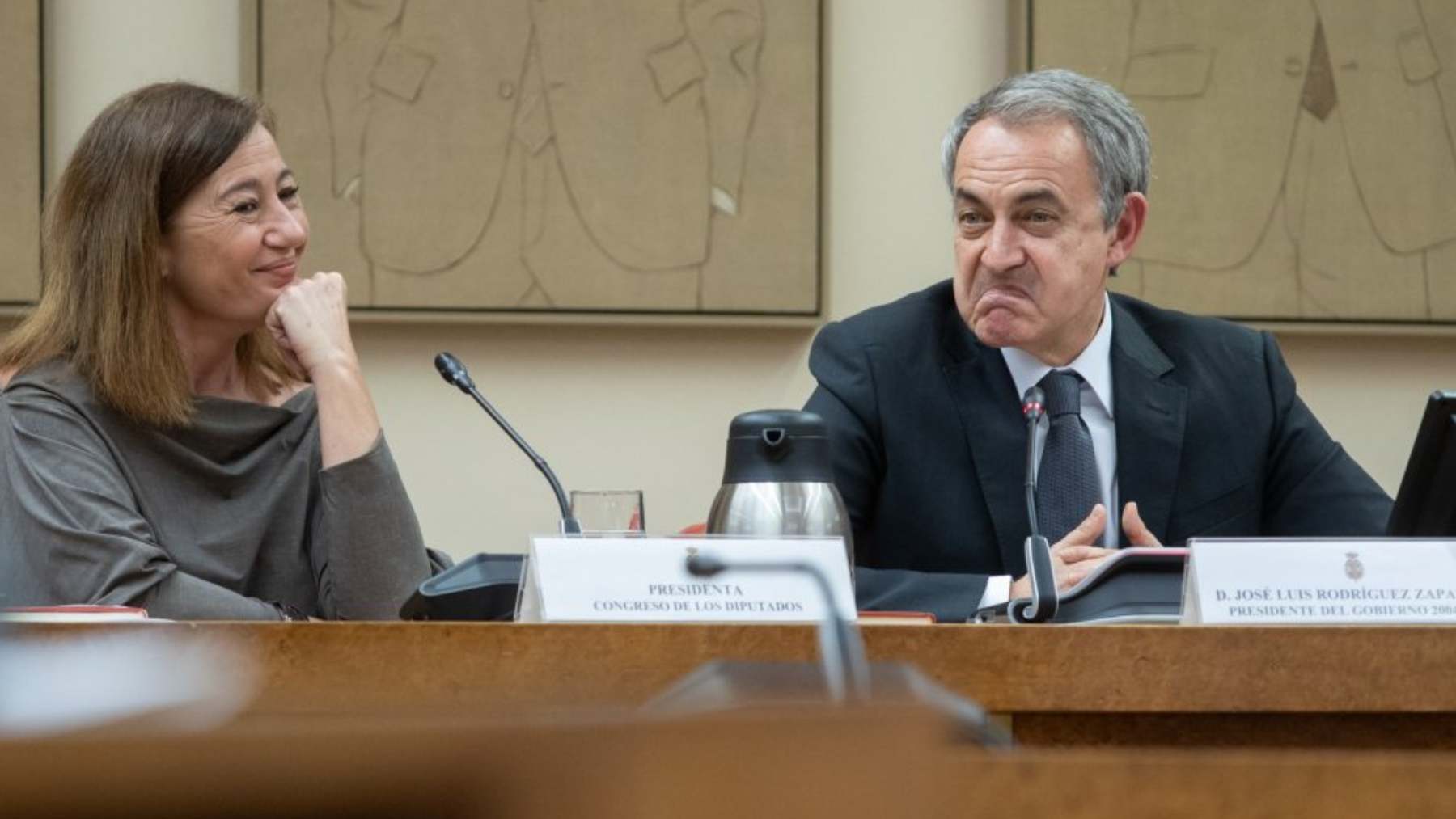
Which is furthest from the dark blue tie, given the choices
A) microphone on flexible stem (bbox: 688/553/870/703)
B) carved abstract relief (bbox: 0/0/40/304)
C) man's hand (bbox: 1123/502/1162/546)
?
carved abstract relief (bbox: 0/0/40/304)

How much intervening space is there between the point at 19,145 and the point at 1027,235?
182 cm

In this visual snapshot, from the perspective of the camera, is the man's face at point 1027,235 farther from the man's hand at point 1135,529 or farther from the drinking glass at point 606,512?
the drinking glass at point 606,512

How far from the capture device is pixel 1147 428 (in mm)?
2365

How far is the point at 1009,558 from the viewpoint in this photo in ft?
7.60

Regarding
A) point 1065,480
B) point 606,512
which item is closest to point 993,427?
point 1065,480

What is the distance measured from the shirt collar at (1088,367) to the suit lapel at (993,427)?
0.02 metres

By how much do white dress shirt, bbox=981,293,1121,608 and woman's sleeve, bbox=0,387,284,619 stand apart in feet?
3.39

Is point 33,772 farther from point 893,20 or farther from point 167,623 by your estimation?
point 893,20

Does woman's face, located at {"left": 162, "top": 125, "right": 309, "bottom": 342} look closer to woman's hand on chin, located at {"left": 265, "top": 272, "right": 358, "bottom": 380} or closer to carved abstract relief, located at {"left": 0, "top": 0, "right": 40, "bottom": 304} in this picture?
woman's hand on chin, located at {"left": 265, "top": 272, "right": 358, "bottom": 380}

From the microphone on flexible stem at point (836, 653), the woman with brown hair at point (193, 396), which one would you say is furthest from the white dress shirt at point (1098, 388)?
the microphone on flexible stem at point (836, 653)

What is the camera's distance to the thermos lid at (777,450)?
5.77 feet

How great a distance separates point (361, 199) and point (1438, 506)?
2031mm

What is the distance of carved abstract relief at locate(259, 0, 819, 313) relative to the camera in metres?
3.19

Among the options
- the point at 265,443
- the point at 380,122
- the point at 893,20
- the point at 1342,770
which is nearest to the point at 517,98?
the point at 380,122
